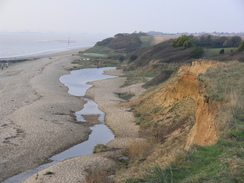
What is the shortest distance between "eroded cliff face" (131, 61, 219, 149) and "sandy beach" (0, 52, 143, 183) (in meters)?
1.92

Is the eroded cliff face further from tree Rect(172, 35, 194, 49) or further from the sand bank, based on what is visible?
tree Rect(172, 35, 194, 49)

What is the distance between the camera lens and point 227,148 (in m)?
9.62

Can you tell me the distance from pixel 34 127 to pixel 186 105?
10186 mm

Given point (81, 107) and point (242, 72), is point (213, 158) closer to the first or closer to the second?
point (242, 72)

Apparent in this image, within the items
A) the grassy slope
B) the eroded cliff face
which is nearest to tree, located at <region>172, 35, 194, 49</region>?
the eroded cliff face

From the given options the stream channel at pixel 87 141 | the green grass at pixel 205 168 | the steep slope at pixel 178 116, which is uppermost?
the green grass at pixel 205 168

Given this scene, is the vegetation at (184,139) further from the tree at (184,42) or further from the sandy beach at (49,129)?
the tree at (184,42)

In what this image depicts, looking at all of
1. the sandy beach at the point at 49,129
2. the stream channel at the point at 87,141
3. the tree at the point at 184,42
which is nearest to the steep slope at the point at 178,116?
the sandy beach at the point at 49,129

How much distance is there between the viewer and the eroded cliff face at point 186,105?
14.3 metres

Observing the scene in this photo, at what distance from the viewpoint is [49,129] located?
917 inches

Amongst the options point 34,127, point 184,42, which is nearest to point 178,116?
point 34,127

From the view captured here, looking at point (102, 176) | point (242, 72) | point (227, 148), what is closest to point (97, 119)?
point (242, 72)

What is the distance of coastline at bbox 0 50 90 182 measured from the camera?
18000 millimetres

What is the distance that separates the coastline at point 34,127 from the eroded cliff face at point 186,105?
564 cm
